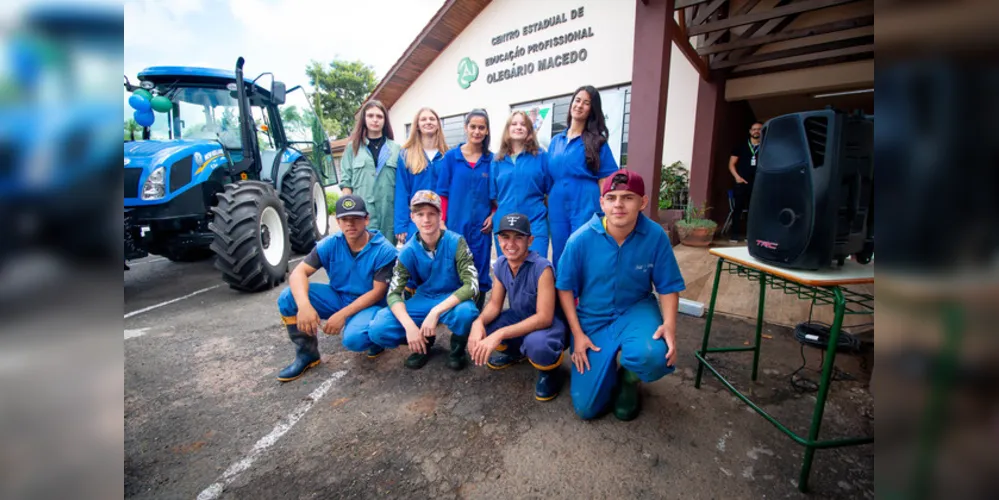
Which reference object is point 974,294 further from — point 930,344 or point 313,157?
point 313,157

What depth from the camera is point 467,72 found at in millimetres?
9719

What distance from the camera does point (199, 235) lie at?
162 inches

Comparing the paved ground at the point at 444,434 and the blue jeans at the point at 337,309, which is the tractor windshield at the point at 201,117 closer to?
the paved ground at the point at 444,434

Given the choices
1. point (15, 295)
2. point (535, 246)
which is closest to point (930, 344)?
point (15, 295)

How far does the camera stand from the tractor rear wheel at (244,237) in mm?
3816

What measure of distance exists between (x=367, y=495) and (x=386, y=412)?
57 cm

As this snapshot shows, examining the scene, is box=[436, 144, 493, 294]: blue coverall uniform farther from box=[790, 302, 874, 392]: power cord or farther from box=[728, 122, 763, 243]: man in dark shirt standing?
box=[728, 122, 763, 243]: man in dark shirt standing

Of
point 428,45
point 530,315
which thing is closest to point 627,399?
point 530,315

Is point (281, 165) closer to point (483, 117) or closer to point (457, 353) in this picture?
point (483, 117)

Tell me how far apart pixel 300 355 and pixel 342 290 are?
50cm

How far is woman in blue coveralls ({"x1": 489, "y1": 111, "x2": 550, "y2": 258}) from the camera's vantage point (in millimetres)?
3180

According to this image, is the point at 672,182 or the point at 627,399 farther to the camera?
the point at 672,182

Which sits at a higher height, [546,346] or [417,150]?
[417,150]

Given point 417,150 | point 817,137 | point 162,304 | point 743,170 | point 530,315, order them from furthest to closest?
1. point 743,170
2. point 162,304
3. point 417,150
4. point 530,315
5. point 817,137
